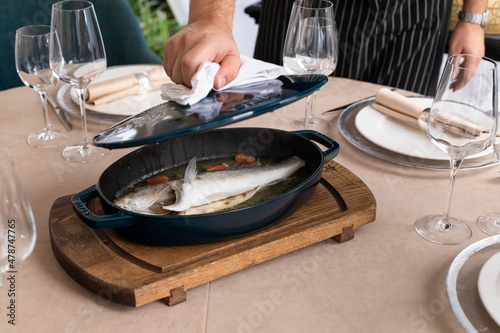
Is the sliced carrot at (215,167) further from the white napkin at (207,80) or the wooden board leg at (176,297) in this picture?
the wooden board leg at (176,297)

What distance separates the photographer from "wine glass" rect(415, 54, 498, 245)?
948mm

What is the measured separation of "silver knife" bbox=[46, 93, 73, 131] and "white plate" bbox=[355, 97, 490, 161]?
0.81m

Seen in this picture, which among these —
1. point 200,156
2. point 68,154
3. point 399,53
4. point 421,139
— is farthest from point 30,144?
point 399,53

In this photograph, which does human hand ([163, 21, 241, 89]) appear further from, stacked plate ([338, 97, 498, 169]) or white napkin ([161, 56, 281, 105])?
stacked plate ([338, 97, 498, 169])

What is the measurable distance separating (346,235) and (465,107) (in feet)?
1.07

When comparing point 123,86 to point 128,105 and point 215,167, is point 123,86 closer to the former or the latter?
point 128,105

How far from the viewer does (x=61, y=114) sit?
1.60 meters

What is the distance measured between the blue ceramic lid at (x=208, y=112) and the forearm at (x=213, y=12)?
0.51 m

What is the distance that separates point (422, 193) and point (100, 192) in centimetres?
71

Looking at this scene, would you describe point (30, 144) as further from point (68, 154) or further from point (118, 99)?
point (118, 99)

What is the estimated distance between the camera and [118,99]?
1.63 meters

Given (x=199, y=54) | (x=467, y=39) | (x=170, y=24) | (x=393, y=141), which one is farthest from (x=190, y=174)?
(x=170, y=24)

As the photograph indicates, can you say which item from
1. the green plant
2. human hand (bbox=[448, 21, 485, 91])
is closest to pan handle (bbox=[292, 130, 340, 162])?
human hand (bbox=[448, 21, 485, 91])

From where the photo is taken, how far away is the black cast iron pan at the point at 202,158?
3.03 feet
